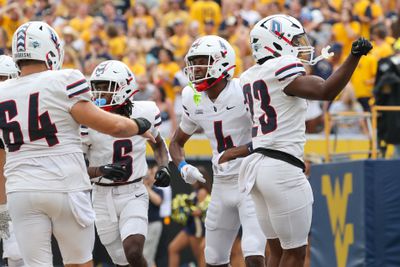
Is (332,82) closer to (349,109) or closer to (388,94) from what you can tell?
(388,94)

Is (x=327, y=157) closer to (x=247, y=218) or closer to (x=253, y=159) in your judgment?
(x=247, y=218)

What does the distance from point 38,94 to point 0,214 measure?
1852 mm

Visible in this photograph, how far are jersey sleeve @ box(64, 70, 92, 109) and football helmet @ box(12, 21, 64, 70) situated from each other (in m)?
0.32

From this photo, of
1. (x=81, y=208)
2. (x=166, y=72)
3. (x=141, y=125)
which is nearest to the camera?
(x=81, y=208)

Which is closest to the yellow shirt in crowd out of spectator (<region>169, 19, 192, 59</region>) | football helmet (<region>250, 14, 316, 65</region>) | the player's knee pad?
spectator (<region>169, 19, 192, 59</region>)

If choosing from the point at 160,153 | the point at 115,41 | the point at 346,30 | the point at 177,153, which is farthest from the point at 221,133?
the point at 115,41

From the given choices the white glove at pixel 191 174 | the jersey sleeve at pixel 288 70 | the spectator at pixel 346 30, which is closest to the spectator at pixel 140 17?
the spectator at pixel 346 30

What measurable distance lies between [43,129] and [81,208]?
1.88 feet

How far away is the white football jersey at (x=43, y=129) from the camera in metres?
7.02

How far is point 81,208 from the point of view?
7.12 metres

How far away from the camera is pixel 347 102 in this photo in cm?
1527

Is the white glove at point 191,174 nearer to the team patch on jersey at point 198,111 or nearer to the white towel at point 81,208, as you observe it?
the team patch on jersey at point 198,111

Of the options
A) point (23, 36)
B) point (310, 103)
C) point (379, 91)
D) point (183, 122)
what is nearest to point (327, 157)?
point (379, 91)

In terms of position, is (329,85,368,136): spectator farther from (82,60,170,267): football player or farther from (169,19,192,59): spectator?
(82,60,170,267): football player
